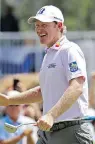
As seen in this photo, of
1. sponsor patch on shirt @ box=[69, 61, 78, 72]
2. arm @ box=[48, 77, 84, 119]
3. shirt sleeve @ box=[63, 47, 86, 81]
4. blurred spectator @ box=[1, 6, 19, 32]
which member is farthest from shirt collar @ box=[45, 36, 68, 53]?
blurred spectator @ box=[1, 6, 19, 32]

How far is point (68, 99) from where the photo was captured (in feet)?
19.9

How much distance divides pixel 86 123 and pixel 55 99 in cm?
35

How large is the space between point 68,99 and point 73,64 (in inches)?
13.3

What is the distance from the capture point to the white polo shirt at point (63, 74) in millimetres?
6277

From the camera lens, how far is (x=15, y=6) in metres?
21.2

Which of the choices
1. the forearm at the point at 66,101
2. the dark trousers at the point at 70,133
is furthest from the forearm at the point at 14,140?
the forearm at the point at 66,101

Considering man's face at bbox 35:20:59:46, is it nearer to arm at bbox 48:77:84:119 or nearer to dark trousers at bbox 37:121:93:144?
arm at bbox 48:77:84:119

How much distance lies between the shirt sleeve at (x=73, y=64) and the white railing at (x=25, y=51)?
7041 millimetres

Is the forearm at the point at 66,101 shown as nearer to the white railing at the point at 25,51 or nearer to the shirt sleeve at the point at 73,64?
the shirt sleeve at the point at 73,64

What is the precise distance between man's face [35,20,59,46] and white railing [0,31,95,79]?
22.4 feet

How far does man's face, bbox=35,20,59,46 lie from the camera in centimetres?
652

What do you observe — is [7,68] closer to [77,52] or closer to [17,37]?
[17,37]

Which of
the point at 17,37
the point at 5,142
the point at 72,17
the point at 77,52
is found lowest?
the point at 5,142

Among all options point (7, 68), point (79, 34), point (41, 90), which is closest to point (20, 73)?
point (7, 68)
